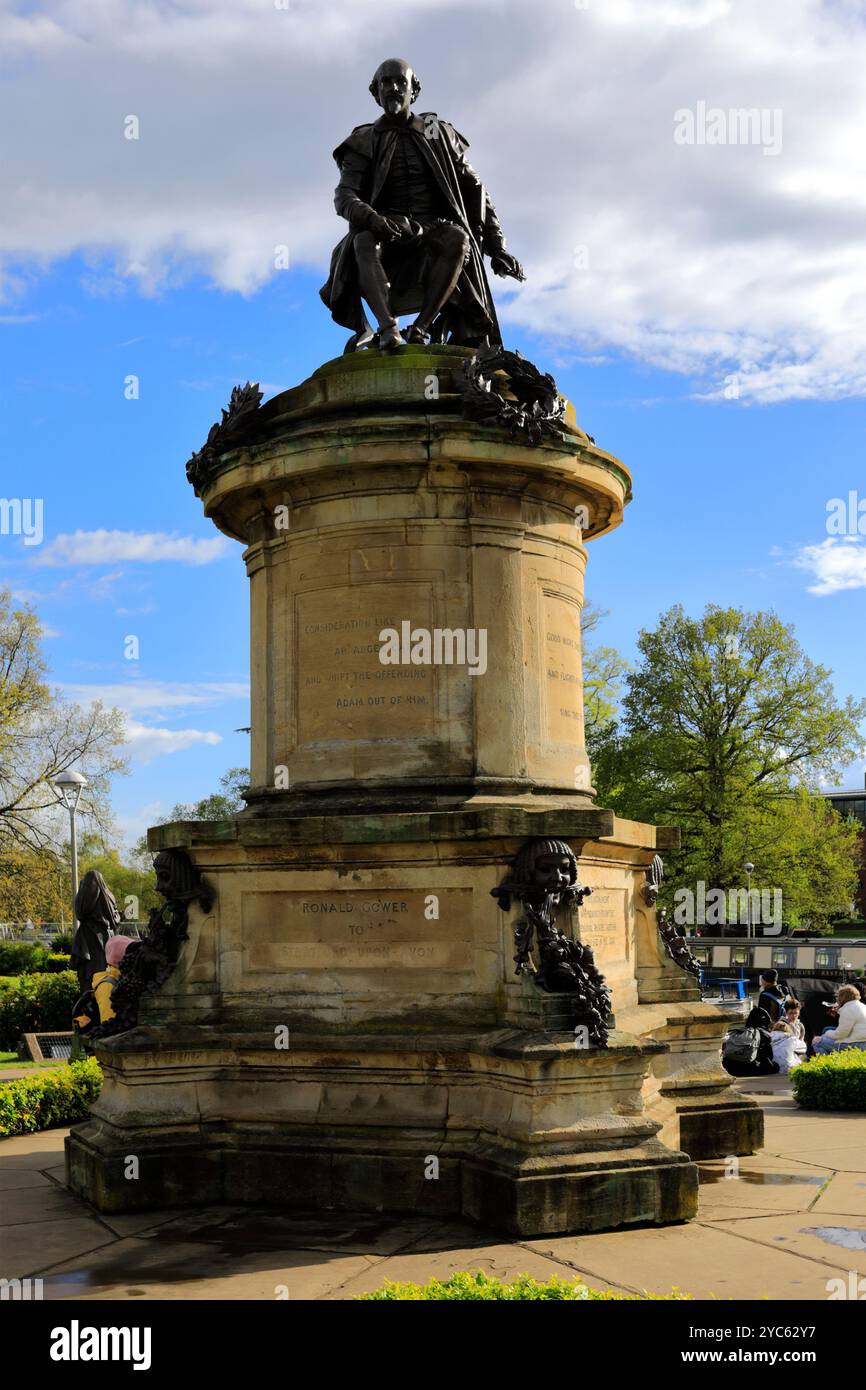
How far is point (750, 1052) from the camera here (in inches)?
574

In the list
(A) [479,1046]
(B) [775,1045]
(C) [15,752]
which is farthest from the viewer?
(C) [15,752]

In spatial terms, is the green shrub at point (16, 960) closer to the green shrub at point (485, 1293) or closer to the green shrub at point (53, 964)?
the green shrub at point (53, 964)

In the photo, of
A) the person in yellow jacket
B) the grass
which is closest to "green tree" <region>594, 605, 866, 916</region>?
the grass

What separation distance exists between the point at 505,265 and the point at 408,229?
1.38m

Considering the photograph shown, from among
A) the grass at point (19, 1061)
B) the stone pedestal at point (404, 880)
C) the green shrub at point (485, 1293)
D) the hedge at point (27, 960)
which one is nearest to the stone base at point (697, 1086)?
the stone pedestal at point (404, 880)

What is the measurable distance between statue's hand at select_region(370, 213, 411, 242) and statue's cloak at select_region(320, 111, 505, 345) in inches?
3.7

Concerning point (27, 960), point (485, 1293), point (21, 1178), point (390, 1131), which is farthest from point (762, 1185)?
point (27, 960)

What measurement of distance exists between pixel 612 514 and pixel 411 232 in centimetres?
271

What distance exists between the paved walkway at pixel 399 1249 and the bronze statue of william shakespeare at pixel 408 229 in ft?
20.7

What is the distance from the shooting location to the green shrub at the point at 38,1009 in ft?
78.0

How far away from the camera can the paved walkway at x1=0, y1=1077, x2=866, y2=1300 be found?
21.7ft
